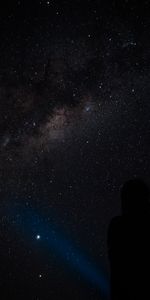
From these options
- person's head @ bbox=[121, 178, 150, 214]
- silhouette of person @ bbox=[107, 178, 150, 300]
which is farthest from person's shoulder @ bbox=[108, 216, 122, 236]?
person's head @ bbox=[121, 178, 150, 214]

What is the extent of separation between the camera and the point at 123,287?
2.45 metres

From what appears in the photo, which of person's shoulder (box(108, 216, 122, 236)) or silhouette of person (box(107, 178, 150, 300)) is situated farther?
person's shoulder (box(108, 216, 122, 236))

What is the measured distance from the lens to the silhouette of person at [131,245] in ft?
8.00

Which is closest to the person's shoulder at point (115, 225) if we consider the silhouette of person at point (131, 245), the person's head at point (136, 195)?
the silhouette of person at point (131, 245)

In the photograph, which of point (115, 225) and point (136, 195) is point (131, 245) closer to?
point (115, 225)

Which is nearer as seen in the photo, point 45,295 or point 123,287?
point 123,287

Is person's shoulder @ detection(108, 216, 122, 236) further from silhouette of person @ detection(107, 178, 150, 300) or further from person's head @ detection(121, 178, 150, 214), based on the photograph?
person's head @ detection(121, 178, 150, 214)

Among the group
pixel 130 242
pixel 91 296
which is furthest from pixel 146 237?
pixel 91 296

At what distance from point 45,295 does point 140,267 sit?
53.8m

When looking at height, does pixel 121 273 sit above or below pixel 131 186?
below

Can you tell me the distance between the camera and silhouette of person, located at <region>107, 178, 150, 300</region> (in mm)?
2438

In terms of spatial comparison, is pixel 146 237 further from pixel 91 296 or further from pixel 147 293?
pixel 91 296

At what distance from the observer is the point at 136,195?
2.61 metres

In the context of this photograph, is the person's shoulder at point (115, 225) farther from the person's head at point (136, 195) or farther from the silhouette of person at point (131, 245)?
the person's head at point (136, 195)
